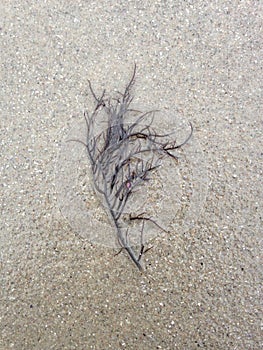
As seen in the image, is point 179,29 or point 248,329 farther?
point 179,29

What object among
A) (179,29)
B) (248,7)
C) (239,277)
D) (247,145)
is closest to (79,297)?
(239,277)

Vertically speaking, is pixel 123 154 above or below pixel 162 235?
above

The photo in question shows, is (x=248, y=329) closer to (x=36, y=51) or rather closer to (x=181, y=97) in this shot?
(x=181, y=97)
